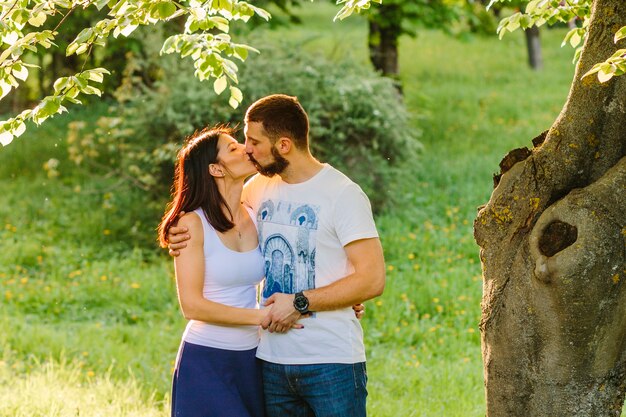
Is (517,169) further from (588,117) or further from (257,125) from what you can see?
(257,125)

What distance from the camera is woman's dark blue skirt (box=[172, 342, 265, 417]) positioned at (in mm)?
4234

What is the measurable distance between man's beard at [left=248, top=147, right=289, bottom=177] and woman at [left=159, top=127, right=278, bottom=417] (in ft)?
0.17

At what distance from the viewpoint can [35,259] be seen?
1149cm

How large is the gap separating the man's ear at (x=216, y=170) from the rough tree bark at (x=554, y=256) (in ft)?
3.93

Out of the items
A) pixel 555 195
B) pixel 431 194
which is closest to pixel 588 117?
pixel 555 195

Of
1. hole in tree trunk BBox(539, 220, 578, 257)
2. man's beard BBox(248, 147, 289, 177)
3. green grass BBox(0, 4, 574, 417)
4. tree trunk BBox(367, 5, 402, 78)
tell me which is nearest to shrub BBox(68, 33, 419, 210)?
green grass BBox(0, 4, 574, 417)

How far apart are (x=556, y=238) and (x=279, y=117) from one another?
4.33 ft

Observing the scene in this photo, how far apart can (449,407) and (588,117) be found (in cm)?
344

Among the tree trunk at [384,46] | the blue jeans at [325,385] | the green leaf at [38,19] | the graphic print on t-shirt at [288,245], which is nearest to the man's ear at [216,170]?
the graphic print on t-shirt at [288,245]

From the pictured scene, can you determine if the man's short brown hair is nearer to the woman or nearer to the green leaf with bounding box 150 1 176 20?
the woman

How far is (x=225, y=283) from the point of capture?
4.27 meters

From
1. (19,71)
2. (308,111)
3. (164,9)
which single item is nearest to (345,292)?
(164,9)

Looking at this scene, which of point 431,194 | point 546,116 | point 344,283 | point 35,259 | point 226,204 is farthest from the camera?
point 546,116

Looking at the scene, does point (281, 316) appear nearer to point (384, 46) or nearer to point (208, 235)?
point (208, 235)
